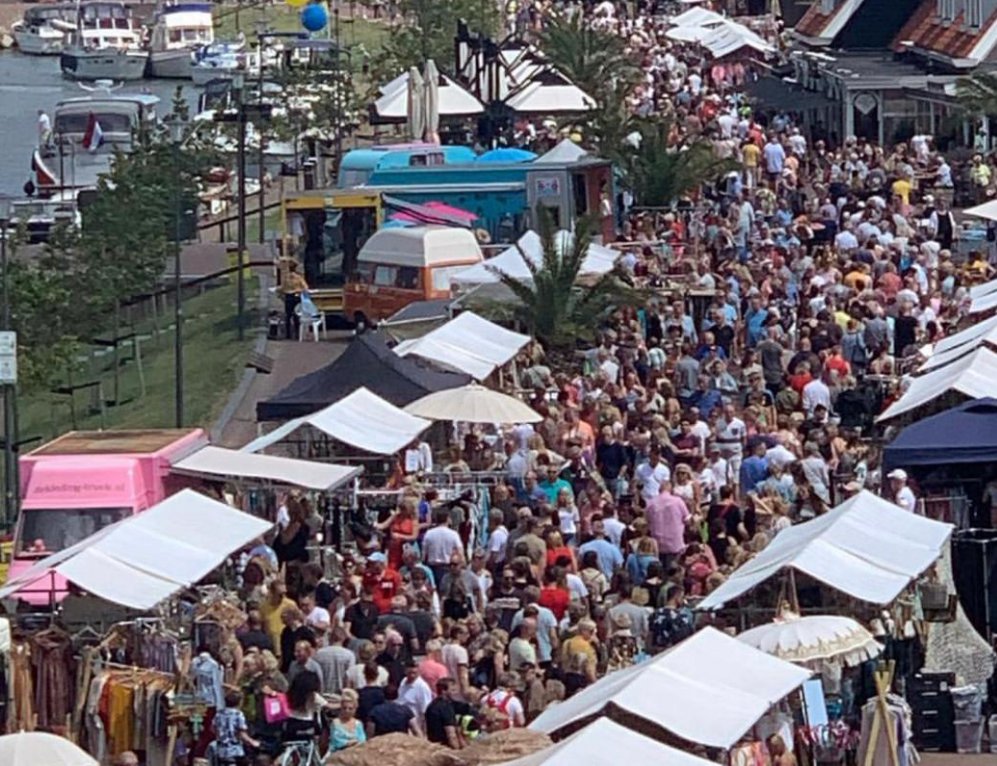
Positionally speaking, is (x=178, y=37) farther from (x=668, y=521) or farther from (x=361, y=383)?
(x=668, y=521)

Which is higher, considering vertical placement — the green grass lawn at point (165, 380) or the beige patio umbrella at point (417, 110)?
the beige patio umbrella at point (417, 110)

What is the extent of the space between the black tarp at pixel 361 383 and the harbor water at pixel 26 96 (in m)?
53.0

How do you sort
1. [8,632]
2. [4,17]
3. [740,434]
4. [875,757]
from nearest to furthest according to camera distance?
[875,757], [8,632], [740,434], [4,17]

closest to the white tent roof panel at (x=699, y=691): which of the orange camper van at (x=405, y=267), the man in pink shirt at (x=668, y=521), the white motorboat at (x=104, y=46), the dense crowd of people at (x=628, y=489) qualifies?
the dense crowd of people at (x=628, y=489)

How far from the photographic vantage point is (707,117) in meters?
62.4

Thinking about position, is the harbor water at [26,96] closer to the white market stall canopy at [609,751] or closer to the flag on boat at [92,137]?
the flag on boat at [92,137]

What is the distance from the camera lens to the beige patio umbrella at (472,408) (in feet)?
98.7

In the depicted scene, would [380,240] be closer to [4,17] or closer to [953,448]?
[953,448]

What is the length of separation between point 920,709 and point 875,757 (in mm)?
1824

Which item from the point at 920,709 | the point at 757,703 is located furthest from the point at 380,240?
the point at 757,703

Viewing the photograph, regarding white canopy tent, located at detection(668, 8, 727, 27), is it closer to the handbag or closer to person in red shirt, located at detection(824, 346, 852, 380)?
person in red shirt, located at detection(824, 346, 852, 380)

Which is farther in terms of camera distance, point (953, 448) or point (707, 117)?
point (707, 117)

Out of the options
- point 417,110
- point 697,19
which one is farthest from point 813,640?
point 697,19

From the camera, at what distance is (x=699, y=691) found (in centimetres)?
1856
